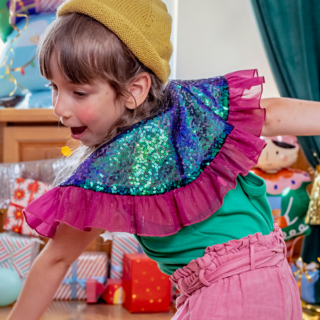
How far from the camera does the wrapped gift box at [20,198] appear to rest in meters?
1.98

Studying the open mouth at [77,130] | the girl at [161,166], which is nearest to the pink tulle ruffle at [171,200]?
the girl at [161,166]

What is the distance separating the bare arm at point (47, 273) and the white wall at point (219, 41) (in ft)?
5.59

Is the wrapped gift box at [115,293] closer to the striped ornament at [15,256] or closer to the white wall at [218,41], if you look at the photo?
the striped ornament at [15,256]

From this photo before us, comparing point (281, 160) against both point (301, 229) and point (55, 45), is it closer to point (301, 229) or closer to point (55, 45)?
point (301, 229)

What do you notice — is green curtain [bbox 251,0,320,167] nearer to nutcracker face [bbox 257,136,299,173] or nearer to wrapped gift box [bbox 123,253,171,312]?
nutcracker face [bbox 257,136,299,173]

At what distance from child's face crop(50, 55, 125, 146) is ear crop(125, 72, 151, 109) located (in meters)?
0.02

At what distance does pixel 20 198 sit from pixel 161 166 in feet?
4.61

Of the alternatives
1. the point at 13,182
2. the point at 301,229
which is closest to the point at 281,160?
the point at 301,229

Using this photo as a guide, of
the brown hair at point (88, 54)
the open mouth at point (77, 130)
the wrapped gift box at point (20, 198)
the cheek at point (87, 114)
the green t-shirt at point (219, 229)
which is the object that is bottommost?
the wrapped gift box at point (20, 198)

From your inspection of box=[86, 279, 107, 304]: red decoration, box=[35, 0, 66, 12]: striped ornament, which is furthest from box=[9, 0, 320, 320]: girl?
box=[35, 0, 66, 12]: striped ornament

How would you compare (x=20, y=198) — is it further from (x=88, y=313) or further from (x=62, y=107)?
(x=62, y=107)

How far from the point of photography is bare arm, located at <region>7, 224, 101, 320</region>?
756 millimetres

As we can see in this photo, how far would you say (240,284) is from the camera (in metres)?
0.73

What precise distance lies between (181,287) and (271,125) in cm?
34
